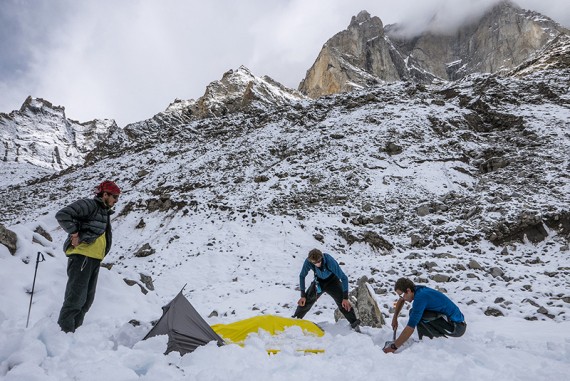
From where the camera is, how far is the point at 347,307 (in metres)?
6.06

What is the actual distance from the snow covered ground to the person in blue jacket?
0.46 meters

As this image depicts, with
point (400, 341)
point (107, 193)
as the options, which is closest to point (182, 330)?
point (107, 193)

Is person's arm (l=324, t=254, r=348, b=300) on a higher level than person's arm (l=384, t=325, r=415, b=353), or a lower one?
higher

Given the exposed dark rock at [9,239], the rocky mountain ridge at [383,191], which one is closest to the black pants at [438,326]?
the rocky mountain ridge at [383,191]

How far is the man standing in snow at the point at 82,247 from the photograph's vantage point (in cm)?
412

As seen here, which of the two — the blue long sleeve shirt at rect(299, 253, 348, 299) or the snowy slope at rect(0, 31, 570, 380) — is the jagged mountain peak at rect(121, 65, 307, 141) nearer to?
the snowy slope at rect(0, 31, 570, 380)

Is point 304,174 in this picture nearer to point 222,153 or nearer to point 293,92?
Answer: point 222,153

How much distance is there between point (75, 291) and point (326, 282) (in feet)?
14.2

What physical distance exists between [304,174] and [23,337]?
17.9 meters

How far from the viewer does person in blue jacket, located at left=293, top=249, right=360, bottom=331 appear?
20.5ft

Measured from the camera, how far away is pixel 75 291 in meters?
4.18

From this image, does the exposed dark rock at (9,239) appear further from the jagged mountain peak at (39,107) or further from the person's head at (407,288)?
the jagged mountain peak at (39,107)

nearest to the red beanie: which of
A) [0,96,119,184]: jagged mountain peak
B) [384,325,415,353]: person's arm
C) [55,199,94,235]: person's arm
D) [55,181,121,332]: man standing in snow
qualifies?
[55,181,121,332]: man standing in snow

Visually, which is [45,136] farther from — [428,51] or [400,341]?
[400,341]
